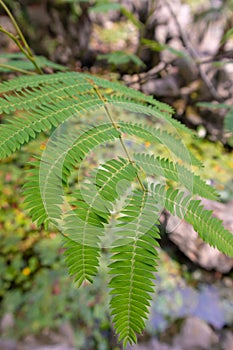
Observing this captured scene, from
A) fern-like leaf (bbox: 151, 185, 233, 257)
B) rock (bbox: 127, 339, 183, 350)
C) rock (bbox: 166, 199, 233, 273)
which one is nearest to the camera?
fern-like leaf (bbox: 151, 185, 233, 257)

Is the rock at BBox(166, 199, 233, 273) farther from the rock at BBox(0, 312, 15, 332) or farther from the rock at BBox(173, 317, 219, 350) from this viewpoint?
the rock at BBox(0, 312, 15, 332)

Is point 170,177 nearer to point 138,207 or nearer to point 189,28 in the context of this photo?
point 138,207

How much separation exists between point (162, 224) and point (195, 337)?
171 cm

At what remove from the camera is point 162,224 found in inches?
57.0

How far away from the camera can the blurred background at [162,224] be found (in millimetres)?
2303

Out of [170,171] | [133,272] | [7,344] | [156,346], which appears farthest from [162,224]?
[7,344]

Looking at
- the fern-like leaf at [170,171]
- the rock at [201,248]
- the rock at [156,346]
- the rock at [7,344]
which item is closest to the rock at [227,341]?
the rock at [156,346]

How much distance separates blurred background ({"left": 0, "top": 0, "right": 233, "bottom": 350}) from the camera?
230 centimetres

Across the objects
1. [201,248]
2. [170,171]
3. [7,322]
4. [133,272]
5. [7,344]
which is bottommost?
[7,344]

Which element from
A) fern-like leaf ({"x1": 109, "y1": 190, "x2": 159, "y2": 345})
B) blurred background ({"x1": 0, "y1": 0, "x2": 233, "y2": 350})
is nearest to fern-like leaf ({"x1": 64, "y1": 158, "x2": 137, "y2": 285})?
fern-like leaf ({"x1": 109, "y1": 190, "x2": 159, "y2": 345})

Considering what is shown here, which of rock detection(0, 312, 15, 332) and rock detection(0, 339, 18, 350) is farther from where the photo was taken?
rock detection(0, 312, 15, 332)

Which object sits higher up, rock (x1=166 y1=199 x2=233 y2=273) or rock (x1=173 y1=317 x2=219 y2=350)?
rock (x1=166 y1=199 x2=233 y2=273)

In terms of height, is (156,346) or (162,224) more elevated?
(162,224)

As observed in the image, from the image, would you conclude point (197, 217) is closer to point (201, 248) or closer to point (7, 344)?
point (7, 344)
